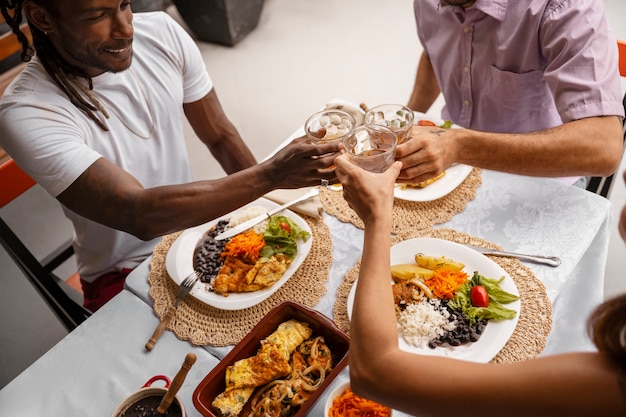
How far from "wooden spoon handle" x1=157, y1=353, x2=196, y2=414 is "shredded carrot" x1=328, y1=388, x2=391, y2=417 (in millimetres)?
333

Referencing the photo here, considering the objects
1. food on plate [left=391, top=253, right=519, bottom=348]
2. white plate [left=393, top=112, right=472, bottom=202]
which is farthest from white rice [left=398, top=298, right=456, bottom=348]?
white plate [left=393, top=112, right=472, bottom=202]

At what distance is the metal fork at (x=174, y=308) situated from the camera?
4.54 ft

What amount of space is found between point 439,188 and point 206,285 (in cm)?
79

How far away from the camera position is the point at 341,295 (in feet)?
4.74

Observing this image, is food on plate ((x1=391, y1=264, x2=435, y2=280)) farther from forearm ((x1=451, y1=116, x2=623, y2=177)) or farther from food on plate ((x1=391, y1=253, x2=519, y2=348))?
forearm ((x1=451, y1=116, x2=623, y2=177))

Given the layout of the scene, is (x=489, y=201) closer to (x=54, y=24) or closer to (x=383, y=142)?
(x=383, y=142)

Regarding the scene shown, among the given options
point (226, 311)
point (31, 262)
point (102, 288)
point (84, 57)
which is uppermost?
point (84, 57)

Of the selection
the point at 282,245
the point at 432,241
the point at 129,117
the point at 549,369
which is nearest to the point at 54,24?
the point at 129,117

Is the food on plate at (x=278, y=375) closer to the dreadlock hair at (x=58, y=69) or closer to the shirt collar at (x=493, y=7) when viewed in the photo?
the dreadlock hair at (x=58, y=69)

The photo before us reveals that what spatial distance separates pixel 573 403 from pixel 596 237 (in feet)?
2.89

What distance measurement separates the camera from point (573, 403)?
2.84 ft

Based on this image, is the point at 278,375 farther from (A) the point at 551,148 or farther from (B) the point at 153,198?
(A) the point at 551,148

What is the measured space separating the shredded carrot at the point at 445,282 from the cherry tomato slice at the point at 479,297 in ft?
0.16

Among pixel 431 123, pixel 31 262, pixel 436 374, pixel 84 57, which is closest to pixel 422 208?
pixel 431 123
